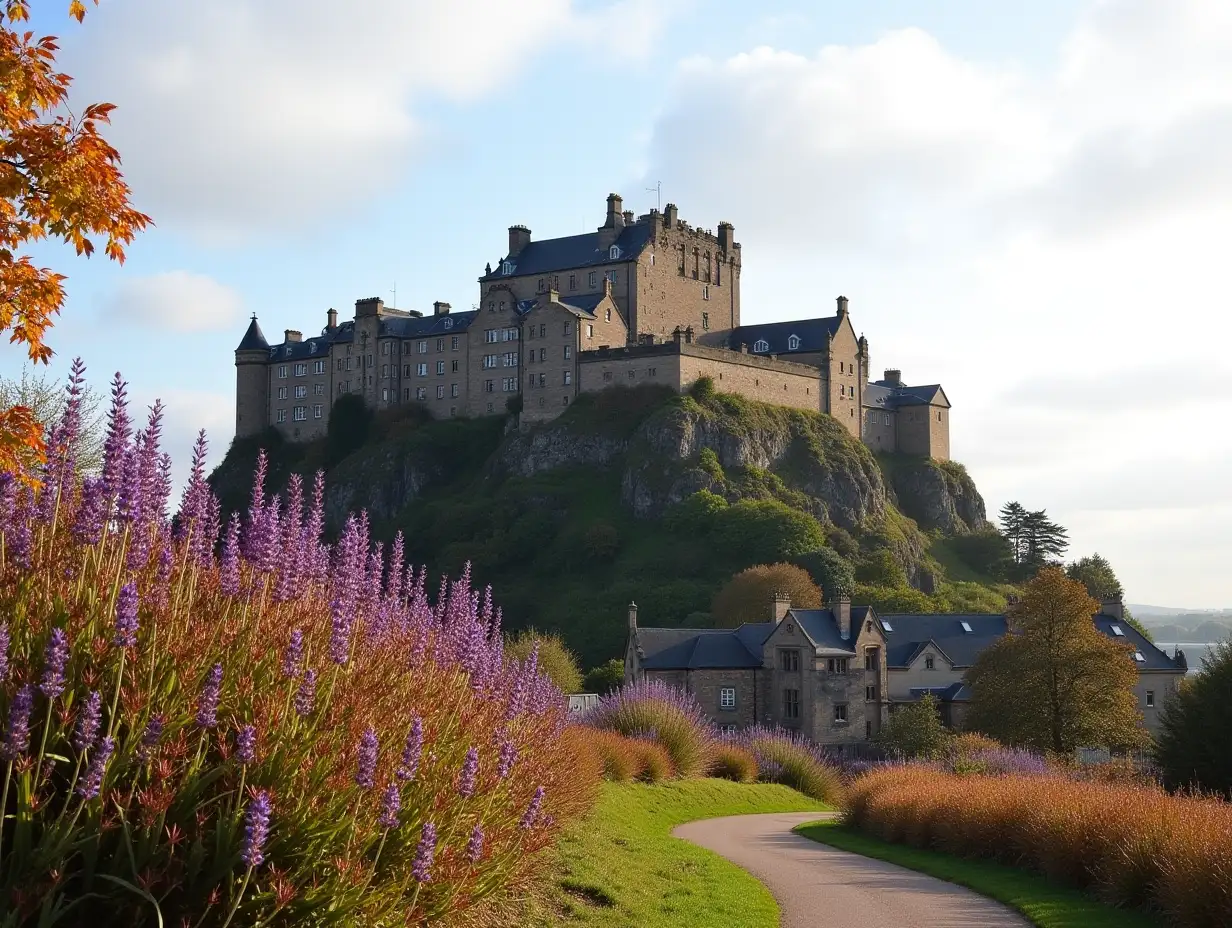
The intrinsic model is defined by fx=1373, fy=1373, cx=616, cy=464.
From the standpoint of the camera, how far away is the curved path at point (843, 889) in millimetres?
16297

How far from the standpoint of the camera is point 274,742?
8.44m

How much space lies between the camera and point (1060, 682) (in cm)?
4478

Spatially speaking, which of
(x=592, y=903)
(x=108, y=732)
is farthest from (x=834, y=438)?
(x=108, y=732)

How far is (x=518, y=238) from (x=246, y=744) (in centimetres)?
11242

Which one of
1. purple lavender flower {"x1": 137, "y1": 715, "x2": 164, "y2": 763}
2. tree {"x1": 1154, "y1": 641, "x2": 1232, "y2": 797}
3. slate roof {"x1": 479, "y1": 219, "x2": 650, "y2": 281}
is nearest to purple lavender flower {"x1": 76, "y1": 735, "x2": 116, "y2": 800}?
purple lavender flower {"x1": 137, "y1": 715, "x2": 164, "y2": 763}

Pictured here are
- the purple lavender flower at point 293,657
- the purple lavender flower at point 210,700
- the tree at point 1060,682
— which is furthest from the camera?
the tree at point 1060,682

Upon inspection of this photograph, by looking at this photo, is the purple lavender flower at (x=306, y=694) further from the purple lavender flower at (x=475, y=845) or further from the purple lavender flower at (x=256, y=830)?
the purple lavender flower at (x=475, y=845)

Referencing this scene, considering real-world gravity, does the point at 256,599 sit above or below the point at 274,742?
above

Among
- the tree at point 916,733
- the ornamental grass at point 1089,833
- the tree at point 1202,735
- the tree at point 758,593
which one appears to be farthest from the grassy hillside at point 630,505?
the ornamental grass at point 1089,833

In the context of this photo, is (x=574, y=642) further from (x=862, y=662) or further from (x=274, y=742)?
(x=274, y=742)

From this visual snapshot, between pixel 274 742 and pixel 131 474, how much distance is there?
2036 millimetres

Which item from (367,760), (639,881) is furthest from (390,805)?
(639,881)

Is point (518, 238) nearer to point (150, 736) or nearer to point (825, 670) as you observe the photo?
point (825, 670)

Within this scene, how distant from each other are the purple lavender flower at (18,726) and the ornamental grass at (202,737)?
12mm
